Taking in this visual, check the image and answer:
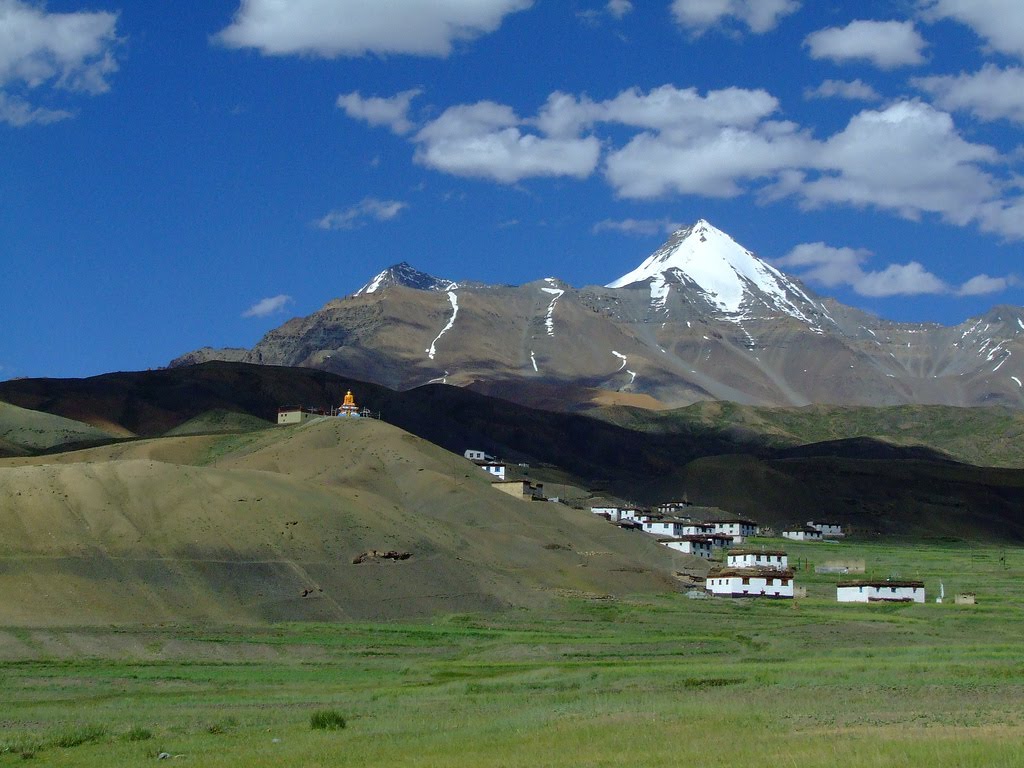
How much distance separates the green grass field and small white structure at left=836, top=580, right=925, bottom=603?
5.01 m

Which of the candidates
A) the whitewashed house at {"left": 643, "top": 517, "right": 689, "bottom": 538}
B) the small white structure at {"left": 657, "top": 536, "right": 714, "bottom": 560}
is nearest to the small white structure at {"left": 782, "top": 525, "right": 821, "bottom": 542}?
A: the whitewashed house at {"left": 643, "top": 517, "right": 689, "bottom": 538}

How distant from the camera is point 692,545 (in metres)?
129

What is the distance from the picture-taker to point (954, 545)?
158625 mm

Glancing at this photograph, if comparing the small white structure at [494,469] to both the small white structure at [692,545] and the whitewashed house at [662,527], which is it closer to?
the whitewashed house at [662,527]

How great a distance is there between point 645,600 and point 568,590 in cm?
521

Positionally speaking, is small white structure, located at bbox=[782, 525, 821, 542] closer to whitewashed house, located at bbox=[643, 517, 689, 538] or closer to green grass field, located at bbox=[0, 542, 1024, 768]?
whitewashed house, located at bbox=[643, 517, 689, 538]

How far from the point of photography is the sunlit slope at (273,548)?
7500cm

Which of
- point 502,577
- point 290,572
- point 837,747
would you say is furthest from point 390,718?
point 502,577

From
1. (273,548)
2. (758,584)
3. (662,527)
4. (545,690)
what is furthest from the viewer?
(662,527)

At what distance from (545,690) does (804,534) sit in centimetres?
11330

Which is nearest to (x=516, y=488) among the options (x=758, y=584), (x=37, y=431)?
(x=758, y=584)

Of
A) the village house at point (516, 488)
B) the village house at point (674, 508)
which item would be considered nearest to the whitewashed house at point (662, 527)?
the village house at point (674, 508)

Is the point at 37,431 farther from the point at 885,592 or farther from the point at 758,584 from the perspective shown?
the point at 885,592

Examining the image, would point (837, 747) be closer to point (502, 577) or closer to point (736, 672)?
point (736, 672)
